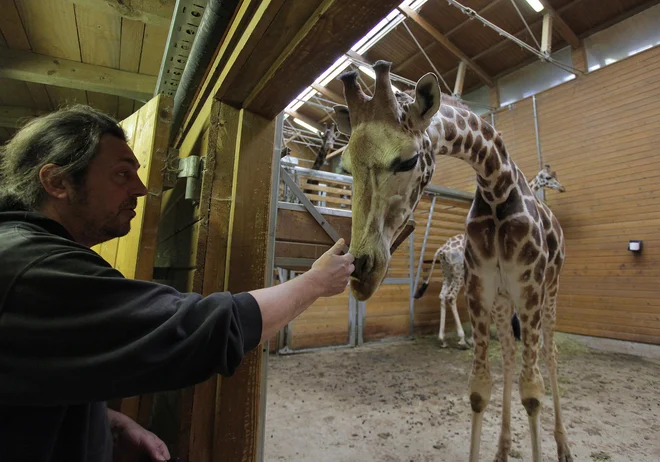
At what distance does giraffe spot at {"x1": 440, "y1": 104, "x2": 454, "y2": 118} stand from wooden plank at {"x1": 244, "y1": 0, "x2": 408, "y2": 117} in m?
1.01

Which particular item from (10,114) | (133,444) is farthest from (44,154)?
(10,114)

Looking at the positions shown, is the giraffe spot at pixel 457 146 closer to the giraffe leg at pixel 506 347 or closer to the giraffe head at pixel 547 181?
the giraffe leg at pixel 506 347

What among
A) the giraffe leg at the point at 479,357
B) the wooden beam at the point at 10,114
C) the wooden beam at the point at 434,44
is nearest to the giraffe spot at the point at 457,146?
the giraffe leg at the point at 479,357

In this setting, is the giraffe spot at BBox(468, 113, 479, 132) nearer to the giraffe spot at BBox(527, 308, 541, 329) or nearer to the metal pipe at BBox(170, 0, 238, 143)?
the giraffe spot at BBox(527, 308, 541, 329)

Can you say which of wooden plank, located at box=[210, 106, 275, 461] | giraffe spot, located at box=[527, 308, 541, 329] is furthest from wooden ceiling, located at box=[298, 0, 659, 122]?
wooden plank, located at box=[210, 106, 275, 461]

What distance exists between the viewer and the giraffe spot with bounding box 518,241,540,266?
196 centimetres

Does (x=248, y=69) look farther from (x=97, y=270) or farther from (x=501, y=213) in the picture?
(x=501, y=213)

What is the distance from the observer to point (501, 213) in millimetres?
2039

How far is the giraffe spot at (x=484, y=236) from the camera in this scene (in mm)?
2041

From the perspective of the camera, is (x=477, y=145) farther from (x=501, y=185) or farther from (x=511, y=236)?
(x=511, y=236)

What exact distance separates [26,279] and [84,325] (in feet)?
0.41

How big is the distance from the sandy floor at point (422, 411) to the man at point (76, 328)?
2100 millimetres

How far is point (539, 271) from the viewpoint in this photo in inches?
78.0

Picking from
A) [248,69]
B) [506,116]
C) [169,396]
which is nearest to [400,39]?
[506,116]
